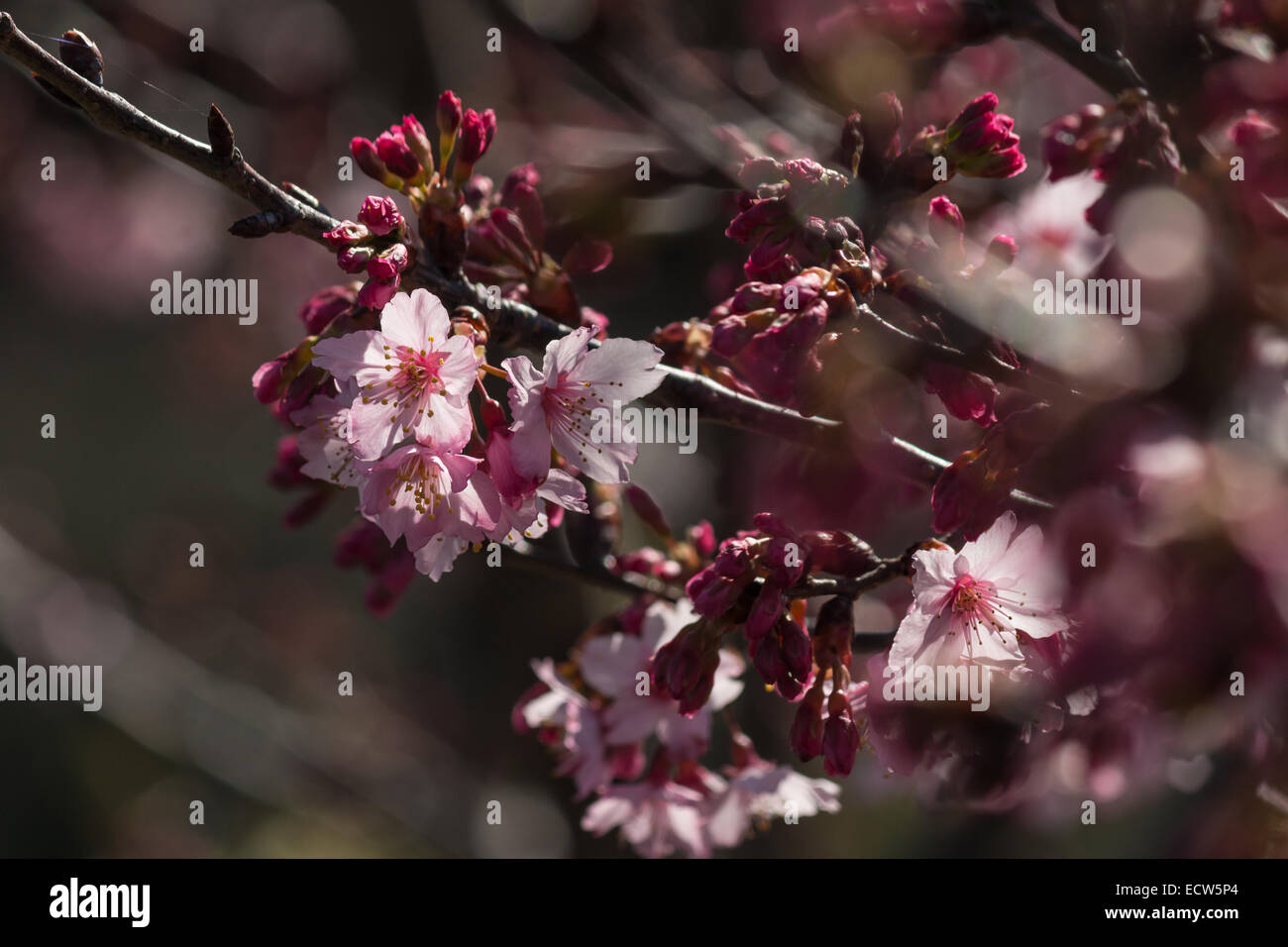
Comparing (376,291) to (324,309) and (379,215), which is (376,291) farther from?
(324,309)

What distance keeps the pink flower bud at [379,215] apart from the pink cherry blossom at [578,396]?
17 cm

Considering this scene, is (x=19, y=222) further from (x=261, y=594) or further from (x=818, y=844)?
(x=818, y=844)

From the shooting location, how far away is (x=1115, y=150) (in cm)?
123

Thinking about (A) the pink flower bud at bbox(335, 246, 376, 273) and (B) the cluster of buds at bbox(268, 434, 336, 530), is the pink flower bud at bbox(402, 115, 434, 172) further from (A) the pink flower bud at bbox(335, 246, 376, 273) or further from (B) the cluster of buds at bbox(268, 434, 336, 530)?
(B) the cluster of buds at bbox(268, 434, 336, 530)

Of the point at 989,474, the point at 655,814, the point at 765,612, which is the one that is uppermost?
the point at 989,474

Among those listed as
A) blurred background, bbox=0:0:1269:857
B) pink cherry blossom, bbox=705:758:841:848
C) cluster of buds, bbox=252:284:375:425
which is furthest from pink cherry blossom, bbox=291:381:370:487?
pink cherry blossom, bbox=705:758:841:848

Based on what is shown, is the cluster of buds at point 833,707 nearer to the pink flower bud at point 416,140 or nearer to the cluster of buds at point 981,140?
the cluster of buds at point 981,140

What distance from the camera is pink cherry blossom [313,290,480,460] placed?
3.05ft

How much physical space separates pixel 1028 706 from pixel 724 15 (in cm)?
208

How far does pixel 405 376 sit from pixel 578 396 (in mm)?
173

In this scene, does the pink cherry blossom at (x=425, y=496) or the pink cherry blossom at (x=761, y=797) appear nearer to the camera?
the pink cherry blossom at (x=425, y=496)

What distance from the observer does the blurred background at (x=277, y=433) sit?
1944 millimetres

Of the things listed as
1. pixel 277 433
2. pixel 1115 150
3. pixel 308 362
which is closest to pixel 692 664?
pixel 308 362

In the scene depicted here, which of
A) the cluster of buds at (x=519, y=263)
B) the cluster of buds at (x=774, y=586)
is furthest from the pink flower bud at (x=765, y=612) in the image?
the cluster of buds at (x=519, y=263)
